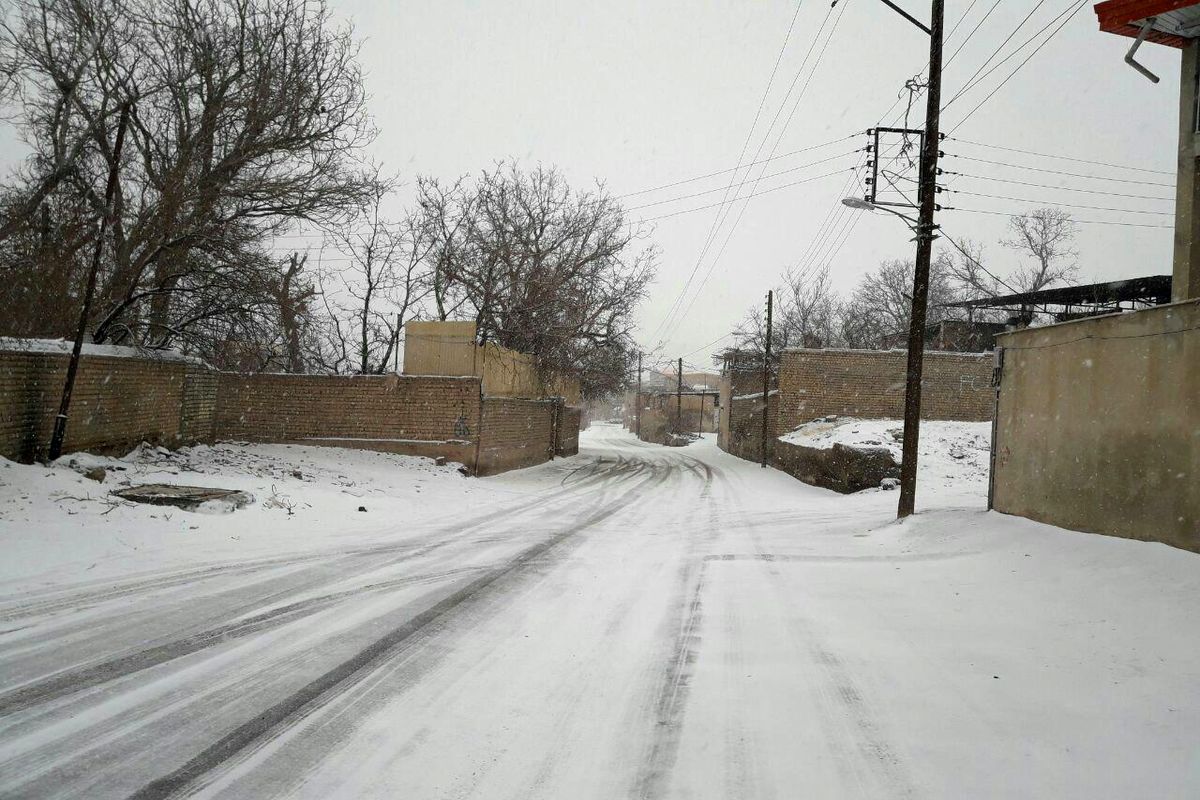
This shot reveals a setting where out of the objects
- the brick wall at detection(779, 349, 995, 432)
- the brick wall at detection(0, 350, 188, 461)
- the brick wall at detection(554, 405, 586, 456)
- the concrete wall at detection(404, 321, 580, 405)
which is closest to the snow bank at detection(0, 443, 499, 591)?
the brick wall at detection(0, 350, 188, 461)

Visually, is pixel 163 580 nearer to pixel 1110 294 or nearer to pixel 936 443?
pixel 936 443

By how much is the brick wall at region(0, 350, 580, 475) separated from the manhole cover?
1892 mm

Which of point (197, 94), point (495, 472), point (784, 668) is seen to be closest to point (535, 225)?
point (495, 472)

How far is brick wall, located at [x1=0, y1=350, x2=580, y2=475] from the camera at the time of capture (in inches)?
385

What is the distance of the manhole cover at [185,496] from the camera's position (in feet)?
28.7

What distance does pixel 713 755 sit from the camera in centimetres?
328

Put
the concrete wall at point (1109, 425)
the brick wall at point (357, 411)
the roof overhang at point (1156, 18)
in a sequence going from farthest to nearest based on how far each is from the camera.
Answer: the brick wall at point (357, 411), the roof overhang at point (1156, 18), the concrete wall at point (1109, 425)

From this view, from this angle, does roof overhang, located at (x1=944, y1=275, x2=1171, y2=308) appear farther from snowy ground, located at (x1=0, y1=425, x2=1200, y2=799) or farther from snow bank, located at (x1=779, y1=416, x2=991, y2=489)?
snowy ground, located at (x1=0, y1=425, x2=1200, y2=799)

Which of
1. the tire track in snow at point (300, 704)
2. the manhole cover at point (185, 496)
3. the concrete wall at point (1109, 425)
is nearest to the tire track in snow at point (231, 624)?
the tire track in snow at point (300, 704)

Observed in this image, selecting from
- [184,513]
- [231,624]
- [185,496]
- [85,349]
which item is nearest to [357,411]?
[85,349]

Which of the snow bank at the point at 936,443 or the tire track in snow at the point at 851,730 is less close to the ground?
the snow bank at the point at 936,443

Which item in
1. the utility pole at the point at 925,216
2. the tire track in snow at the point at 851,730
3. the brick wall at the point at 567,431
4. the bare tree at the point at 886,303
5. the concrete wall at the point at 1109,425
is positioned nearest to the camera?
the tire track in snow at the point at 851,730

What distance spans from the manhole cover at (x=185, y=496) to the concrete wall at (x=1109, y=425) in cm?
1042

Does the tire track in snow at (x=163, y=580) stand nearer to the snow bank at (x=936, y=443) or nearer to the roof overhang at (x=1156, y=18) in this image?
the snow bank at (x=936, y=443)
